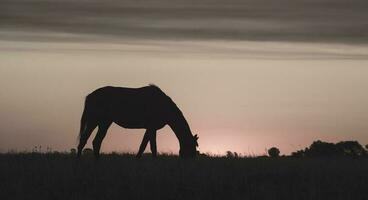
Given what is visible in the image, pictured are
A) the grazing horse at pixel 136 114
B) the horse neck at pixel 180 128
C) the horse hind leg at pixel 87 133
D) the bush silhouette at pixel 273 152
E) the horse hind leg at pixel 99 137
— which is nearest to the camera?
the horse hind leg at pixel 99 137

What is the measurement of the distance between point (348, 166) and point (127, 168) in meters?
4.92

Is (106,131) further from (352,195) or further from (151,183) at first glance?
(352,195)

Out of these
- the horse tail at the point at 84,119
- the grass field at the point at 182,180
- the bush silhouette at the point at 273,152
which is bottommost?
the grass field at the point at 182,180

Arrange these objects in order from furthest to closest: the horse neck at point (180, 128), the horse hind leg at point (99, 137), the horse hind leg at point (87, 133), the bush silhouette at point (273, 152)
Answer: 1. the bush silhouette at point (273, 152)
2. the horse neck at point (180, 128)
3. the horse hind leg at point (87, 133)
4. the horse hind leg at point (99, 137)

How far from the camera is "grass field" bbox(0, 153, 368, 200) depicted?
37.7ft

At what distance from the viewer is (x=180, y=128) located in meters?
21.5

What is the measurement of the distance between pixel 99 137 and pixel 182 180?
750 cm

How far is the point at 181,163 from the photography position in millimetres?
17062

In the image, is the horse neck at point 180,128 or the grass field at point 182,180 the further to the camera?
the horse neck at point 180,128

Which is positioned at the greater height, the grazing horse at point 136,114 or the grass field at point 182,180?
the grazing horse at point 136,114

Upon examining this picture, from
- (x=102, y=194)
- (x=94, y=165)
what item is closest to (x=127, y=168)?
(x=94, y=165)

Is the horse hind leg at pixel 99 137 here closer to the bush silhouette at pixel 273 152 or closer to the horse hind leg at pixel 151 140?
the horse hind leg at pixel 151 140

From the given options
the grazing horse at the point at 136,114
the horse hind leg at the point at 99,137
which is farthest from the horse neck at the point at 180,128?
the horse hind leg at the point at 99,137

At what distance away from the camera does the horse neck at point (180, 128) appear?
21362 mm
